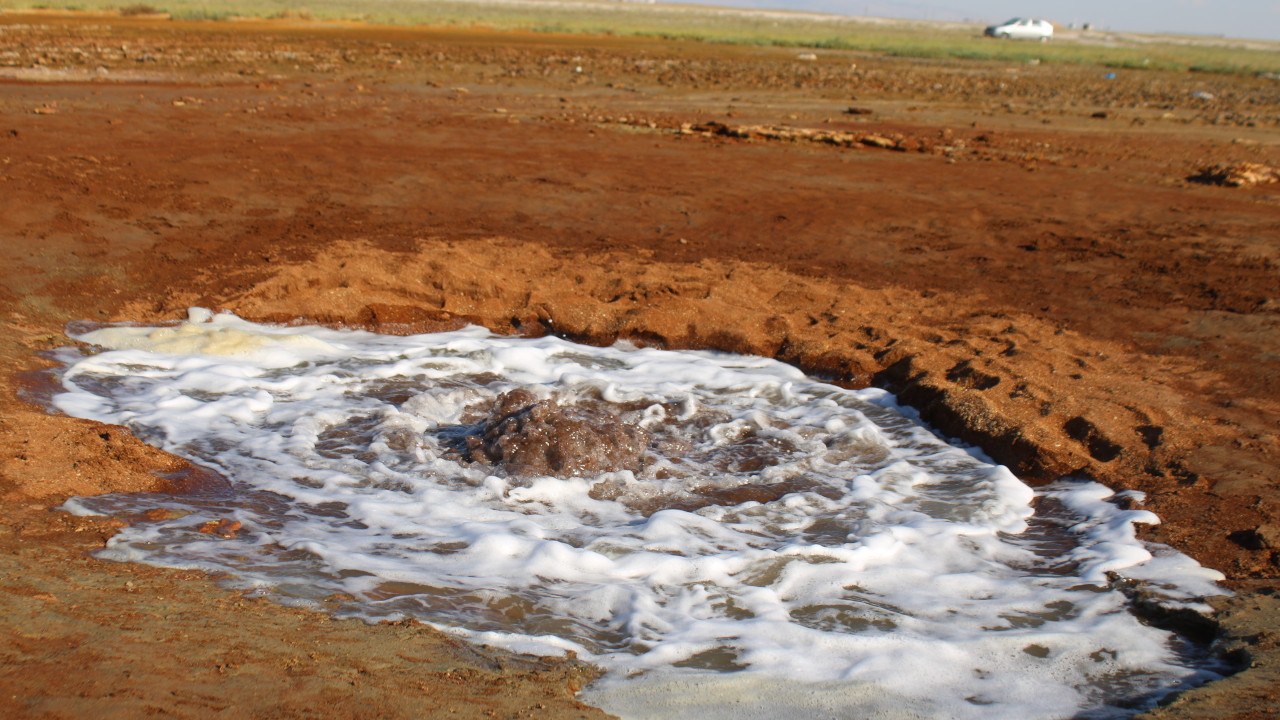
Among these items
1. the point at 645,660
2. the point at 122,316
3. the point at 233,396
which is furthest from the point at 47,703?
the point at 122,316

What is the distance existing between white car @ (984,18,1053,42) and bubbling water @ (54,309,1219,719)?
162ft

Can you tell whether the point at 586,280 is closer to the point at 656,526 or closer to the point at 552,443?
the point at 552,443

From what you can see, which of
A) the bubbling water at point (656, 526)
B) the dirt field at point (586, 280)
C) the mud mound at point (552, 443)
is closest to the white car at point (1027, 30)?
the dirt field at point (586, 280)

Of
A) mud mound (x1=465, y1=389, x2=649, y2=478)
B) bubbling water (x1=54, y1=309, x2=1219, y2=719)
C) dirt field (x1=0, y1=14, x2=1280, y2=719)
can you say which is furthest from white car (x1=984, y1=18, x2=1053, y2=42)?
mud mound (x1=465, y1=389, x2=649, y2=478)

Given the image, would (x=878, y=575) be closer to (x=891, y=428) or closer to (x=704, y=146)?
(x=891, y=428)

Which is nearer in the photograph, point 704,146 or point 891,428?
point 891,428

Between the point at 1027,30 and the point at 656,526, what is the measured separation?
51.5 meters

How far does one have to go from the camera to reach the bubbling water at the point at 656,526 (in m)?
2.86

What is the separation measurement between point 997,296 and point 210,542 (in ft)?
18.4

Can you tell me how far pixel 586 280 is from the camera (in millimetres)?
6703

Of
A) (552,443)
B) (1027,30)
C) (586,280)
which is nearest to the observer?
(552,443)

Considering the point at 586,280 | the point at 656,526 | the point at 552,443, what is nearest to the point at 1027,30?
the point at 586,280

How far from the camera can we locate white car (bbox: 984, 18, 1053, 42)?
46781 millimetres

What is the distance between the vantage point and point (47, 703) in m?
1.96
